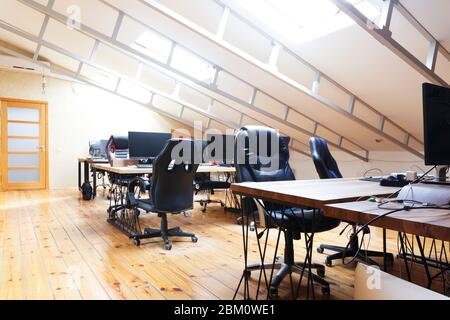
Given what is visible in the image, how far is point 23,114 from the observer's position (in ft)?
24.3

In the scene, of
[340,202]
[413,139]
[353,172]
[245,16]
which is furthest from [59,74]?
[340,202]

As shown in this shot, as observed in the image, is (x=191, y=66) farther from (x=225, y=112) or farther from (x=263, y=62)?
(x=263, y=62)

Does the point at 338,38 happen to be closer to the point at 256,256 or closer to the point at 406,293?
the point at 256,256

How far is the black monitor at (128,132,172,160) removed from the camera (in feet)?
12.6

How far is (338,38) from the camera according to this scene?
334 centimetres

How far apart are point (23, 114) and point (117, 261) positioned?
631 centimetres

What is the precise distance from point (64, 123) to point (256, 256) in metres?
6.57

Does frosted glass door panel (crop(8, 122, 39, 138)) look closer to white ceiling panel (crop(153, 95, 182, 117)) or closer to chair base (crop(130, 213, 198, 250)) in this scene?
white ceiling panel (crop(153, 95, 182, 117))

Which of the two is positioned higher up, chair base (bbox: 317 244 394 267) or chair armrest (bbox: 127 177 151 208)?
chair armrest (bbox: 127 177 151 208)

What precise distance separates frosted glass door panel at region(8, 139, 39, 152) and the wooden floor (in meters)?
3.66

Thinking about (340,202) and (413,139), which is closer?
(340,202)

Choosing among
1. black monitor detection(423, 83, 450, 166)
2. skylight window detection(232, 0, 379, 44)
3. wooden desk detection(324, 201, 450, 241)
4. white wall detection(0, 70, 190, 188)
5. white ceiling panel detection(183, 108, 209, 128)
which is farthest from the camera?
white ceiling panel detection(183, 108, 209, 128)

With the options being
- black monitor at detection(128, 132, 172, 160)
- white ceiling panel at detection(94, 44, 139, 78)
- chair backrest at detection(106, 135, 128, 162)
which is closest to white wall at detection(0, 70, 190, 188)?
white ceiling panel at detection(94, 44, 139, 78)

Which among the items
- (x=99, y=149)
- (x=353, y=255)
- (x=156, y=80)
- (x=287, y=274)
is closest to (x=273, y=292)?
(x=287, y=274)
